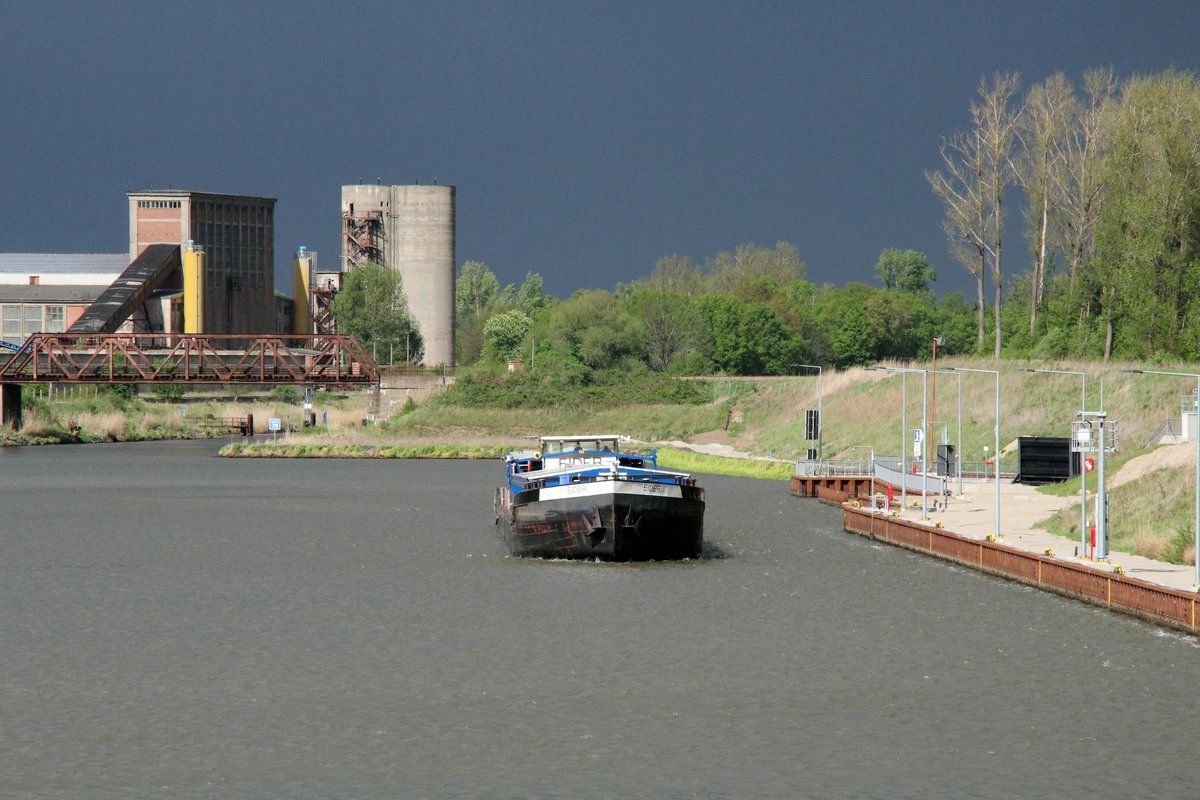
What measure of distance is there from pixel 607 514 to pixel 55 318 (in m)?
128

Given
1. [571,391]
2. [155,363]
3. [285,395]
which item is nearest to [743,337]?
[571,391]

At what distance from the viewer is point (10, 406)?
13125cm

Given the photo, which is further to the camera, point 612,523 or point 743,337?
point 743,337

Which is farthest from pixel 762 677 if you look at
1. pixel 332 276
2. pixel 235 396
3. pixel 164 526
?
pixel 332 276

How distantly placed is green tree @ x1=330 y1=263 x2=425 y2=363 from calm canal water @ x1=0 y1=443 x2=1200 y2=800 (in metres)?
120

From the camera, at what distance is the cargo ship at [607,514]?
148 feet

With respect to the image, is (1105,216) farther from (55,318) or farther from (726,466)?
(55,318)

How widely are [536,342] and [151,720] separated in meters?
154

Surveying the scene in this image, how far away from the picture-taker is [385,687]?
28.6 metres

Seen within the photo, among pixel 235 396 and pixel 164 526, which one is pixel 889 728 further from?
pixel 235 396

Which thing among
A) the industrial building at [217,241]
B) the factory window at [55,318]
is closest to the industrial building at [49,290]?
the factory window at [55,318]

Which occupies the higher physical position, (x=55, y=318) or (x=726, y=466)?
(x=55, y=318)

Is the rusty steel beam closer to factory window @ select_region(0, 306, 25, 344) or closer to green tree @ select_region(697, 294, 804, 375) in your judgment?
factory window @ select_region(0, 306, 25, 344)

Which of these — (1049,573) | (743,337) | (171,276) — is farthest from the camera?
(743,337)
